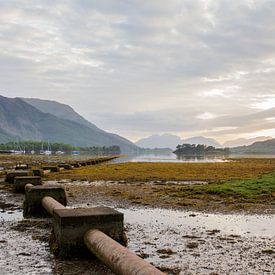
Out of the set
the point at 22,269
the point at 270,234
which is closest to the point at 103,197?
the point at 270,234

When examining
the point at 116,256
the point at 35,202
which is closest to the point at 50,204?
the point at 35,202

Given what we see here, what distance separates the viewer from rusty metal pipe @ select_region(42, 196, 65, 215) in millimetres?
11617

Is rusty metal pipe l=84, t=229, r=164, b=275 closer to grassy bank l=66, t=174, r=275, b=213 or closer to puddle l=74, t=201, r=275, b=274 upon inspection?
puddle l=74, t=201, r=275, b=274

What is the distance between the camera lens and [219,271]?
24.7 feet

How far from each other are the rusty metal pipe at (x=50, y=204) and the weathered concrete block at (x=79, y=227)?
299 centimetres

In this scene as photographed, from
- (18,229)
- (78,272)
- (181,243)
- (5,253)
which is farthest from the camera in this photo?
(18,229)

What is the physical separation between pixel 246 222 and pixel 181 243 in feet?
12.9

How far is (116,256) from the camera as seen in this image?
663cm

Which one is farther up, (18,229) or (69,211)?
(69,211)

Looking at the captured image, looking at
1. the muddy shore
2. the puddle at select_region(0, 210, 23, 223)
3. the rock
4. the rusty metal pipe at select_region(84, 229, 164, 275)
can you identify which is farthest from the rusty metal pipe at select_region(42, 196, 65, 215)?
the rock

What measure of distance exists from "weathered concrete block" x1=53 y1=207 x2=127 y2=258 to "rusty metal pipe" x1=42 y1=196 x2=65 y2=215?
9.81 feet

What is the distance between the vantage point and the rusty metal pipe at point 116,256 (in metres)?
5.76

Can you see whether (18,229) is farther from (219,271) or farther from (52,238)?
(219,271)

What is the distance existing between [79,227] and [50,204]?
13.1 ft
